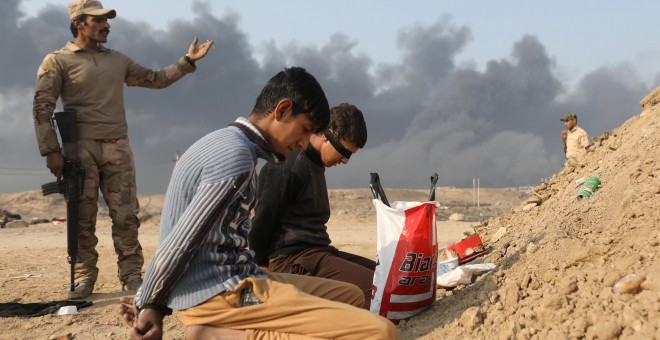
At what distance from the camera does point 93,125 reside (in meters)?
5.56

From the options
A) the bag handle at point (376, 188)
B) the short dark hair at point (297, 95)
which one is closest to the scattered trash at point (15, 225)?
the bag handle at point (376, 188)

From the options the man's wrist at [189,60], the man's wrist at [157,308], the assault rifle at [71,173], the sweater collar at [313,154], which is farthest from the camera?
the man's wrist at [189,60]

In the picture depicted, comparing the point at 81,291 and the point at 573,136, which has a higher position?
the point at 573,136

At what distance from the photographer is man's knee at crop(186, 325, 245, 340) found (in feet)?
8.00

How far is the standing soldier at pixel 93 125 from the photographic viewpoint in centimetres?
548

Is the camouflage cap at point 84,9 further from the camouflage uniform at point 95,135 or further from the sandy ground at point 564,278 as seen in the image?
the sandy ground at point 564,278

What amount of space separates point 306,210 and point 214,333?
4.92 feet

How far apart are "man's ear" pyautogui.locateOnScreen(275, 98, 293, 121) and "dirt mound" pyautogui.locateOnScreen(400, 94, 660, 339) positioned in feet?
4.63

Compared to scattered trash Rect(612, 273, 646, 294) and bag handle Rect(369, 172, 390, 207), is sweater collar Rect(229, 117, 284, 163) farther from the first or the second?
scattered trash Rect(612, 273, 646, 294)

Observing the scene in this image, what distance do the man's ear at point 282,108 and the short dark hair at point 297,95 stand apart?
18 mm

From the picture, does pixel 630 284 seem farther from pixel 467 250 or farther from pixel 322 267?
pixel 467 250

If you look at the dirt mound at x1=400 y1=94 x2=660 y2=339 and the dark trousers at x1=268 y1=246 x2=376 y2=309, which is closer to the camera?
the dirt mound at x1=400 y1=94 x2=660 y2=339

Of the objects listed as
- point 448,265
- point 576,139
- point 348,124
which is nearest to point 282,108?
point 348,124

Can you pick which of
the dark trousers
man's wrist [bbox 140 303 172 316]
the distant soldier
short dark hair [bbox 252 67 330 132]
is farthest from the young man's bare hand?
the distant soldier
